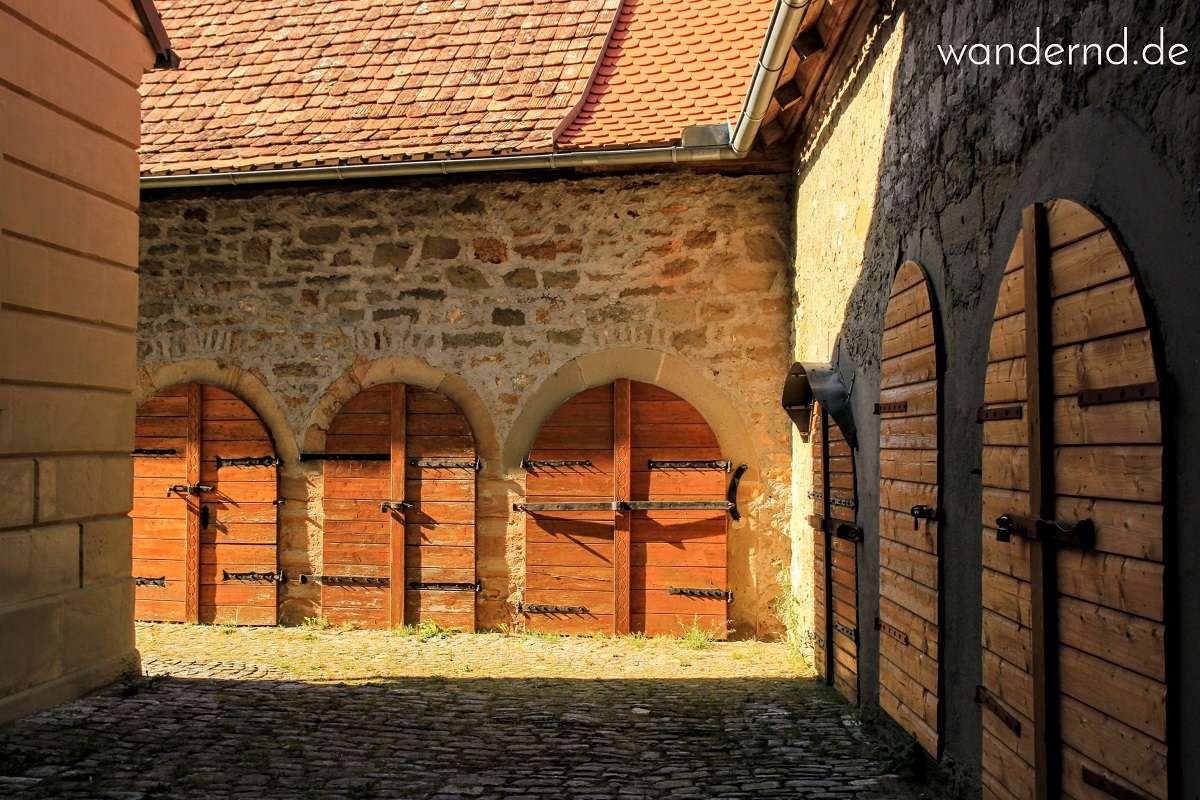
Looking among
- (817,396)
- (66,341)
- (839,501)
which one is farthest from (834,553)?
(66,341)

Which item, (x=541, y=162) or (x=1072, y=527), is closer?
(x=1072, y=527)

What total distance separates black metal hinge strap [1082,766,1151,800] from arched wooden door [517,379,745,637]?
5.14 metres

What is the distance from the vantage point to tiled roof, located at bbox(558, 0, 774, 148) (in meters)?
A: 7.76

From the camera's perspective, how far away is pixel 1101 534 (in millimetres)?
2600

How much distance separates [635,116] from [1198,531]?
6219mm

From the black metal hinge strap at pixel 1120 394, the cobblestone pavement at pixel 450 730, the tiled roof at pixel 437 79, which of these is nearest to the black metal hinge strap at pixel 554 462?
the cobblestone pavement at pixel 450 730

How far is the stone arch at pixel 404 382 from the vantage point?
8086mm

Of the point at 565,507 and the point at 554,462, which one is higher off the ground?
the point at 554,462

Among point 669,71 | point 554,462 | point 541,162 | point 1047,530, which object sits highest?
point 669,71

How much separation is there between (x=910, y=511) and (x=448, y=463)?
14.4 ft

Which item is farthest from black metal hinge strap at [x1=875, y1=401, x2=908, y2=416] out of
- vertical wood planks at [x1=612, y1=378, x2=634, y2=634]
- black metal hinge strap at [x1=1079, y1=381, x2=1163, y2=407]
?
vertical wood planks at [x1=612, y1=378, x2=634, y2=634]

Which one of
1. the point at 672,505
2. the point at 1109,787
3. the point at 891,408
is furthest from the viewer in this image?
the point at 672,505

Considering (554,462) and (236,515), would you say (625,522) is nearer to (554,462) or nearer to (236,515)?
(554,462)

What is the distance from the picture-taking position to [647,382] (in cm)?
788
